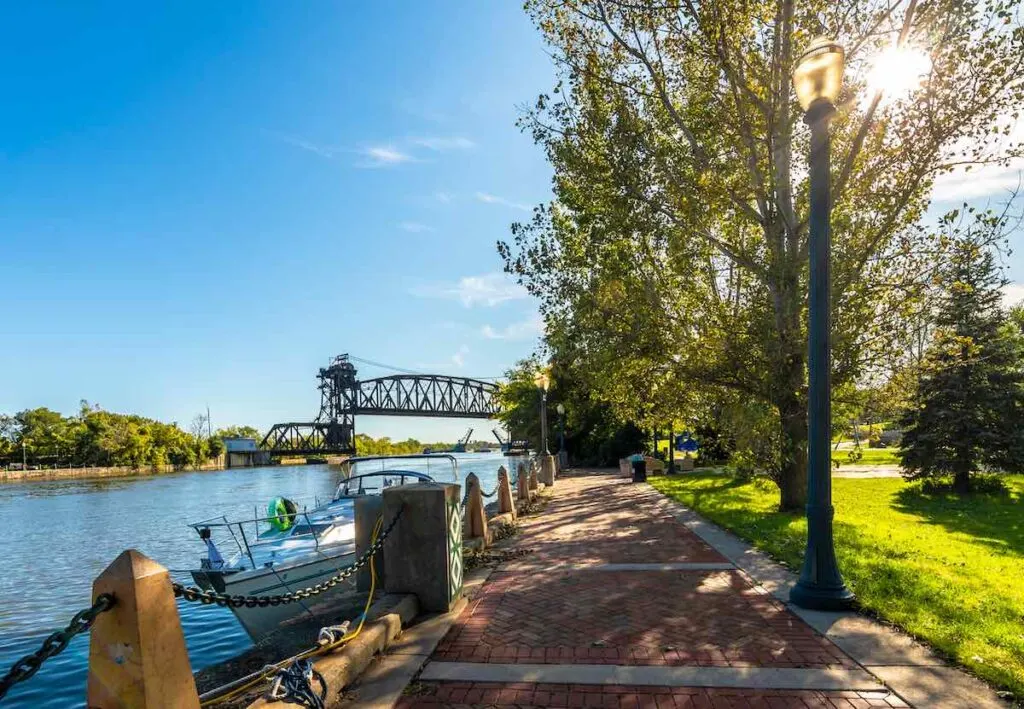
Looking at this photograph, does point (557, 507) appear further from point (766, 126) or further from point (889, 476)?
point (889, 476)

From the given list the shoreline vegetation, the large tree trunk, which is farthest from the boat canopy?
the shoreline vegetation

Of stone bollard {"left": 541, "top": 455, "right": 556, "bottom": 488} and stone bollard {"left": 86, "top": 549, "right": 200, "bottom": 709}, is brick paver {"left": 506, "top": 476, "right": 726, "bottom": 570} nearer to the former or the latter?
stone bollard {"left": 86, "top": 549, "right": 200, "bottom": 709}

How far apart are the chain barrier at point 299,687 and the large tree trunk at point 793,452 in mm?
11141

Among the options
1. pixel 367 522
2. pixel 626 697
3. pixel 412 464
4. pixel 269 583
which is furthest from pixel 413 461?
pixel 626 697

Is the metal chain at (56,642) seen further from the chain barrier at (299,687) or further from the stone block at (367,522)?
the stone block at (367,522)

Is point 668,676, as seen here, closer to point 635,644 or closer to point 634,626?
point 635,644

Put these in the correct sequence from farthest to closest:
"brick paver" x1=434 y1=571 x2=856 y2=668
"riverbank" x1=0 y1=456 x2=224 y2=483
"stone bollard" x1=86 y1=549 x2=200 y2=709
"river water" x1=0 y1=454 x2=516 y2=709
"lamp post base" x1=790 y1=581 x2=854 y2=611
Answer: "riverbank" x1=0 y1=456 x2=224 y2=483 < "river water" x1=0 y1=454 x2=516 y2=709 < "lamp post base" x1=790 y1=581 x2=854 y2=611 < "brick paver" x1=434 y1=571 x2=856 y2=668 < "stone bollard" x1=86 y1=549 x2=200 y2=709

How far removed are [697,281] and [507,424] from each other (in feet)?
101

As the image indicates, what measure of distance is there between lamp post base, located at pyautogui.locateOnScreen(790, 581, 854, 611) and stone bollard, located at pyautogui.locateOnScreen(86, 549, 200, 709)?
572cm

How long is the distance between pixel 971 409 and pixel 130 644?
74.3ft

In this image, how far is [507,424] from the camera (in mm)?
46219

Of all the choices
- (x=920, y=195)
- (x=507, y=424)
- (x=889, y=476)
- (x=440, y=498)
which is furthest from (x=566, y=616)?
(x=507, y=424)

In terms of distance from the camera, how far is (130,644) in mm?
2803

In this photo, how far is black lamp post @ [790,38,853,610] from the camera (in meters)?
6.39
